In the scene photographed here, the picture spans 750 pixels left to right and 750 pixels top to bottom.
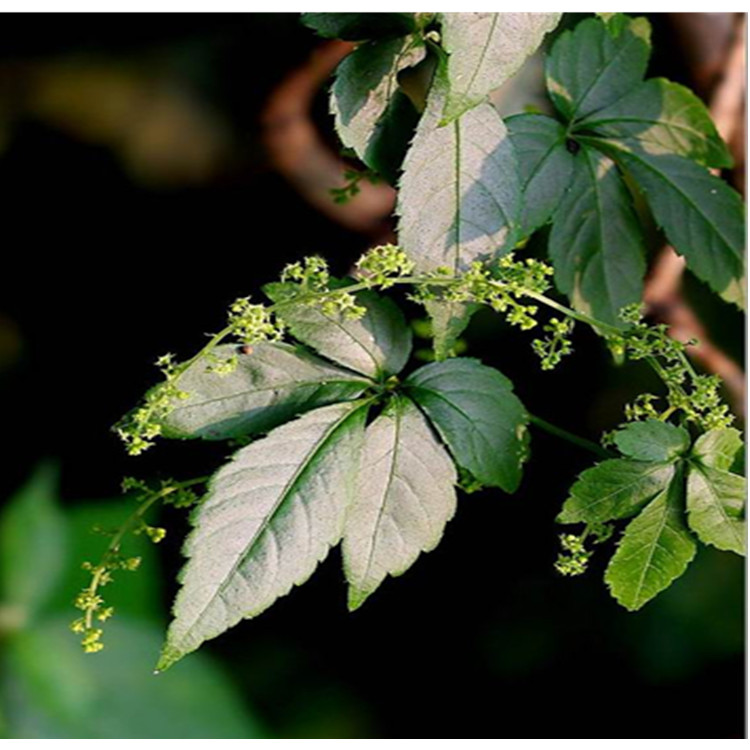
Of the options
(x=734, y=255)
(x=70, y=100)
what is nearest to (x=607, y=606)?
(x=734, y=255)

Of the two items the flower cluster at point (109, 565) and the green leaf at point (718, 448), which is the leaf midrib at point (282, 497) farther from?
the green leaf at point (718, 448)

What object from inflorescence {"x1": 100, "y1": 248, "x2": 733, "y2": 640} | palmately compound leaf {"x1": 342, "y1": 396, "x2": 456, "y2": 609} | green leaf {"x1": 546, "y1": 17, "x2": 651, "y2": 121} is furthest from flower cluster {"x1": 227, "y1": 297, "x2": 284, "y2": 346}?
green leaf {"x1": 546, "y1": 17, "x2": 651, "y2": 121}

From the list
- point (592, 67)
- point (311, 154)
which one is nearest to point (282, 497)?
point (592, 67)

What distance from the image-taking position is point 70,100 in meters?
1.68

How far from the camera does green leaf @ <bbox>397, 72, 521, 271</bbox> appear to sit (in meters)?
0.86

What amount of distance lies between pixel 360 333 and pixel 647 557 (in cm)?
26

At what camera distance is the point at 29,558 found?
47.4 inches

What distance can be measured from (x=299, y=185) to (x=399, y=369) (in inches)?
22.1

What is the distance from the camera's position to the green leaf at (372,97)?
34.5 inches

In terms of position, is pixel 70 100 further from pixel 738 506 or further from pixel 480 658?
pixel 738 506

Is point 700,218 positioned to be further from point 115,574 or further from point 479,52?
point 115,574

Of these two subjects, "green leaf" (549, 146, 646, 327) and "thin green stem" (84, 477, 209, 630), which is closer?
"thin green stem" (84, 477, 209, 630)

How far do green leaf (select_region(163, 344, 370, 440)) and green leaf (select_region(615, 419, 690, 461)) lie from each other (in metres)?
0.19

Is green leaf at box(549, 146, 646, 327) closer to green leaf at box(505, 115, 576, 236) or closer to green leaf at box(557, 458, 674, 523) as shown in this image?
green leaf at box(505, 115, 576, 236)
